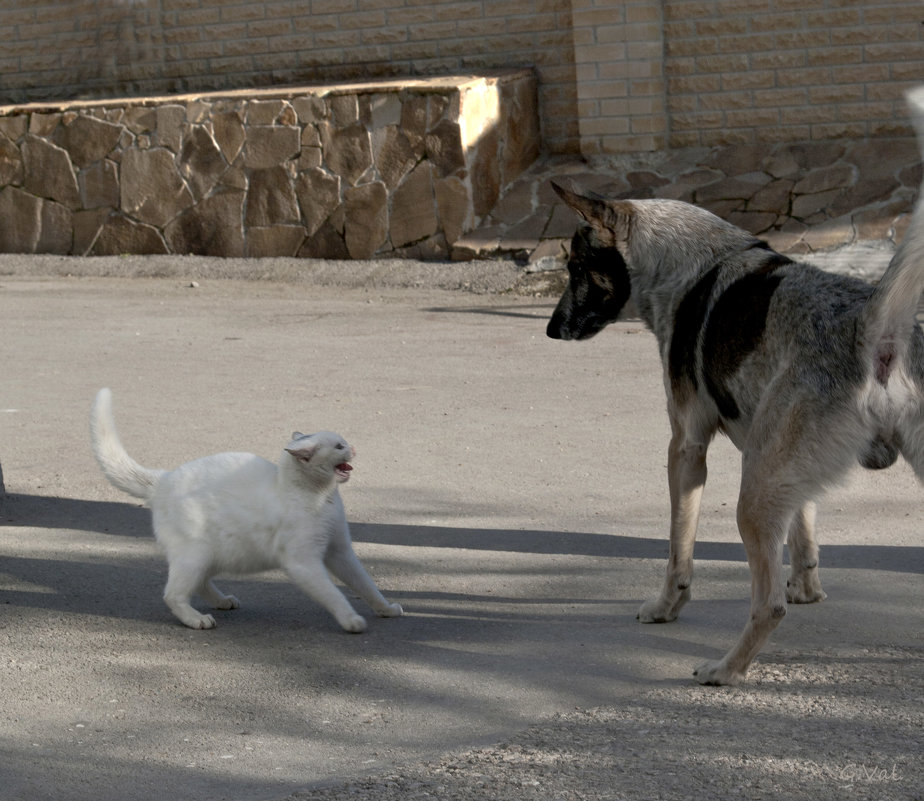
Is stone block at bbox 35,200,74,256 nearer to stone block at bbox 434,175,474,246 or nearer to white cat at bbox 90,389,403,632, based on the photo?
stone block at bbox 434,175,474,246

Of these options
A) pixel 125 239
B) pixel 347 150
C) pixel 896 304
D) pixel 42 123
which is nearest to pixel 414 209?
pixel 347 150

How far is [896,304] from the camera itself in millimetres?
3697

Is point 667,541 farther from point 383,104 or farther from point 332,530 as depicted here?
point 383,104

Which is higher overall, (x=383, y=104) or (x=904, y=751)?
(x=383, y=104)

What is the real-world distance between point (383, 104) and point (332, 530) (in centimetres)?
1027

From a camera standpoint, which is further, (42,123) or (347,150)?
(42,123)

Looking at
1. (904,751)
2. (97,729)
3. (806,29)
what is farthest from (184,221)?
(904,751)

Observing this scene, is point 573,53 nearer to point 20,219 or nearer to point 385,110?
point 385,110

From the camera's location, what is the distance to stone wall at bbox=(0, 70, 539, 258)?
1405 centimetres

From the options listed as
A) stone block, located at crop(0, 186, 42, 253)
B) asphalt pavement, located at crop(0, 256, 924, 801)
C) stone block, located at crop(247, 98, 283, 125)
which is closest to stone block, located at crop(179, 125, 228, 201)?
stone block, located at crop(247, 98, 283, 125)

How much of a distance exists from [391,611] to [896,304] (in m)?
2.13

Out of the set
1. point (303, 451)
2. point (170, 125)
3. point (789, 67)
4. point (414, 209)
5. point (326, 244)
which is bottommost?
point (326, 244)

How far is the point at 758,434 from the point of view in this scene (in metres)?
3.95

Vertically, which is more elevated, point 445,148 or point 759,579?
point 445,148
